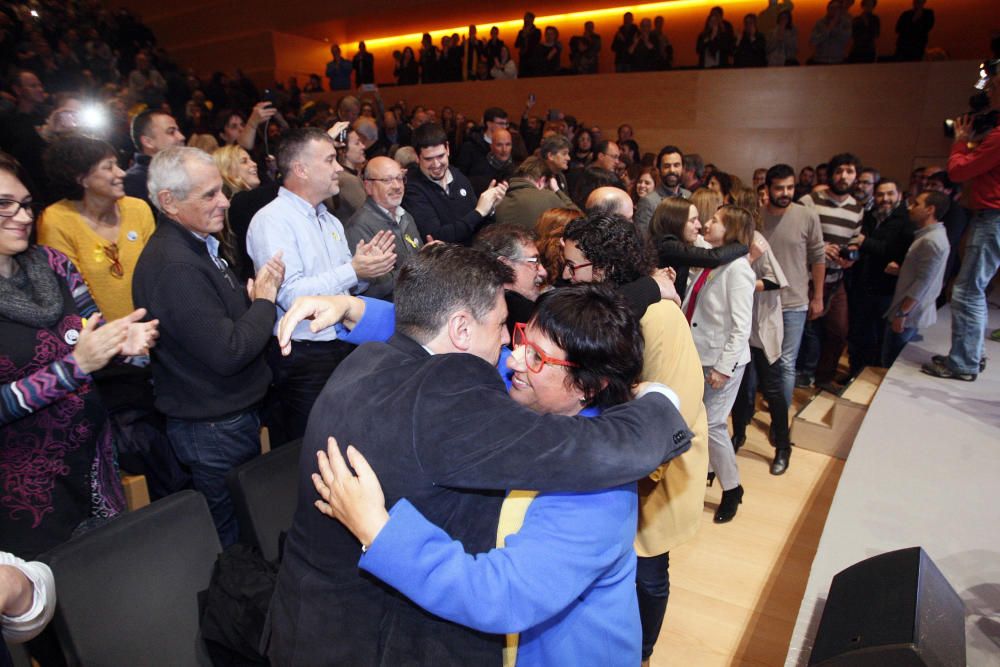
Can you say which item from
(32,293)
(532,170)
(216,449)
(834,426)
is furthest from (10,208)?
(834,426)

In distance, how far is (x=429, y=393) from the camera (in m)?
Answer: 0.96

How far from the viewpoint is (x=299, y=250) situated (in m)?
2.31

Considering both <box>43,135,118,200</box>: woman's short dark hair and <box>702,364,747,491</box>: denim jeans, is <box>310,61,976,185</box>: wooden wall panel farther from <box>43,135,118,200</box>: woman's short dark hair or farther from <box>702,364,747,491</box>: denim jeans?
<box>43,135,118,200</box>: woman's short dark hair

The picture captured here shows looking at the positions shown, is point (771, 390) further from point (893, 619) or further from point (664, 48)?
point (664, 48)

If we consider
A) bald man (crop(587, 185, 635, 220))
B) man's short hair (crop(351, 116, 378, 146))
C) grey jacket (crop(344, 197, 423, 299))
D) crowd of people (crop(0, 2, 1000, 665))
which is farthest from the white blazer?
man's short hair (crop(351, 116, 378, 146))

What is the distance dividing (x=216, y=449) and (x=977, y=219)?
12.6 ft

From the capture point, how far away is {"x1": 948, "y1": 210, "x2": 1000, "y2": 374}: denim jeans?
3102 millimetres

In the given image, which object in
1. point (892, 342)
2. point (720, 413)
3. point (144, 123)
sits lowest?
point (892, 342)

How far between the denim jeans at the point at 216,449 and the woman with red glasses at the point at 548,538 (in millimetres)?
1063

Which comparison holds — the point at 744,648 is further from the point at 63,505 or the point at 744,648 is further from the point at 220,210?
the point at 220,210

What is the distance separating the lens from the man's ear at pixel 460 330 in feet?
3.80

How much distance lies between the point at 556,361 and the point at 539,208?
2.25 metres

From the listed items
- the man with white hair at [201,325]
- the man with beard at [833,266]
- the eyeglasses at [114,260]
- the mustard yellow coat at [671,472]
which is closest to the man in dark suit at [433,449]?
the mustard yellow coat at [671,472]

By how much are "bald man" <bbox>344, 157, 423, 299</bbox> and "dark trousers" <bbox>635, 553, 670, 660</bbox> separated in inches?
62.9
